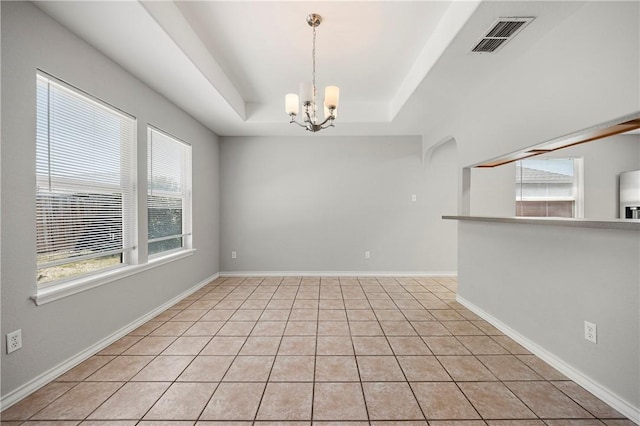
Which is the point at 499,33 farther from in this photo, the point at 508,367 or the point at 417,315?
the point at 417,315

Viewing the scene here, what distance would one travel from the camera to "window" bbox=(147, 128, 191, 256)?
3.16 m

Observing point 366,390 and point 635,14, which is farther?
point 366,390

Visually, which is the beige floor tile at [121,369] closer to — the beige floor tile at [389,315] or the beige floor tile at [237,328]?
the beige floor tile at [237,328]

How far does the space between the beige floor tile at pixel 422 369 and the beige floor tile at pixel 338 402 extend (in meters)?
0.43

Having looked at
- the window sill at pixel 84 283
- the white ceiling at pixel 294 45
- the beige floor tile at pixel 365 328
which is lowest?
the beige floor tile at pixel 365 328

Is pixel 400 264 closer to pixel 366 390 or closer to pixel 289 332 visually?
pixel 289 332

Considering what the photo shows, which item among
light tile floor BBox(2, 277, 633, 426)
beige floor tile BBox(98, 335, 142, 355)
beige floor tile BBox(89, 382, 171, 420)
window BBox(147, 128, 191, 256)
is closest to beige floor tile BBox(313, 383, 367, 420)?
light tile floor BBox(2, 277, 633, 426)

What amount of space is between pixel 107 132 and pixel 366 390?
9.78ft

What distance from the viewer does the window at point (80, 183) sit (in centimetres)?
190

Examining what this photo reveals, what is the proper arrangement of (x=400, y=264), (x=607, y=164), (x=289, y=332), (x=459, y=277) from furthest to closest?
(x=400, y=264)
(x=459, y=277)
(x=289, y=332)
(x=607, y=164)

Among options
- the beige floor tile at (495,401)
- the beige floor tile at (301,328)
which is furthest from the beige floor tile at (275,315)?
the beige floor tile at (495,401)

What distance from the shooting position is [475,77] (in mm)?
2689

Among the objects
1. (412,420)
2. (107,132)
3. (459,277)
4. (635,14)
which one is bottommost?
(412,420)

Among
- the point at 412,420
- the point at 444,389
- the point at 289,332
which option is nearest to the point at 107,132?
the point at 289,332
